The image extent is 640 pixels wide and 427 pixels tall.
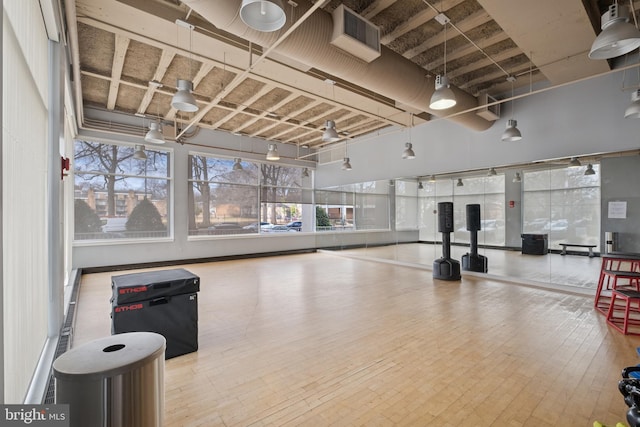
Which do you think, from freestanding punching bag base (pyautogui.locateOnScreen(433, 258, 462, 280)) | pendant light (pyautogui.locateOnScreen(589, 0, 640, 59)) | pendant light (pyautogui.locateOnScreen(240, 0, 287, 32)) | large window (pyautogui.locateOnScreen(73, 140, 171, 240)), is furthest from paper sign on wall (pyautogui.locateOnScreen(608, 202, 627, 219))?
large window (pyautogui.locateOnScreen(73, 140, 171, 240))

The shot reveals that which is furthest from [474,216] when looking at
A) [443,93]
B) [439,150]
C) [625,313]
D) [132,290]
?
[132,290]

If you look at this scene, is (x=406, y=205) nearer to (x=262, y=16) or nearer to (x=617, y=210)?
(x=617, y=210)

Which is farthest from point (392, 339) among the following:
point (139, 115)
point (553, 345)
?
point (139, 115)

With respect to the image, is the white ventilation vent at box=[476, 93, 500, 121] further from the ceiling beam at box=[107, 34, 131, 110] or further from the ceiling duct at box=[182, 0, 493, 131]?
the ceiling beam at box=[107, 34, 131, 110]

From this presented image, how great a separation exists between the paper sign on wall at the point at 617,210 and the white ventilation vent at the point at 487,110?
2476mm

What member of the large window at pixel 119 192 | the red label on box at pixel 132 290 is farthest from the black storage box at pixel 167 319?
the large window at pixel 119 192

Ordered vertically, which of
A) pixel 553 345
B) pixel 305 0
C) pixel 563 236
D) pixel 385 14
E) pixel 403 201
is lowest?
pixel 553 345

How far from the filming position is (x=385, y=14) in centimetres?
390

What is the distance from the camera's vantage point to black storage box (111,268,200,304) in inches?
107

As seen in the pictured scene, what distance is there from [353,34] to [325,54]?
38cm

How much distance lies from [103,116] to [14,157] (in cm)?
675

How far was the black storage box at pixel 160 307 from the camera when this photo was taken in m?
2.73

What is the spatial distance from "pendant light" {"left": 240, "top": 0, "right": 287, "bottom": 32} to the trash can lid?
7.59 ft

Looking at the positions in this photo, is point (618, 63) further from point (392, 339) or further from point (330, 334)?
point (330, 334)
